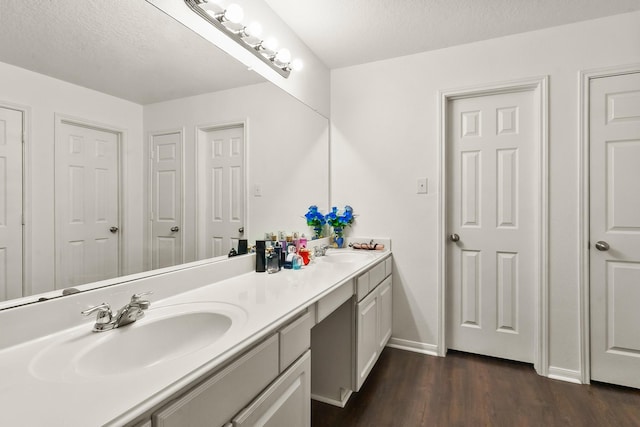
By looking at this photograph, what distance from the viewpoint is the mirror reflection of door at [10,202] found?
0.81 meters

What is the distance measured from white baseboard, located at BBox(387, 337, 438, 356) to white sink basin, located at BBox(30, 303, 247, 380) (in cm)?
178

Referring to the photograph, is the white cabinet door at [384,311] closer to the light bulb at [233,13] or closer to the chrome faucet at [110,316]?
the chrome faucet at [110,316]

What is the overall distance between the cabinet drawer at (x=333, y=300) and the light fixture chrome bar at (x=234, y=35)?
51.9 inches

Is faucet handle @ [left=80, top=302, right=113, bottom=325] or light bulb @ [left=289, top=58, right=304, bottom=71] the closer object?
faucet handle @ [left=80, top=302, right=113, bottom=325]

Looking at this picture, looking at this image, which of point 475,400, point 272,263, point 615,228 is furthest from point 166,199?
point 615,228

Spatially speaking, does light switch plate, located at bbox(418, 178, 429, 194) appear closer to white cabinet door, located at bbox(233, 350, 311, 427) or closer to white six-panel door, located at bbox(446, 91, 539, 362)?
white six-panel door, located at bbox(446, 91, 539, 362)

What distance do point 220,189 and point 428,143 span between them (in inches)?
62.4

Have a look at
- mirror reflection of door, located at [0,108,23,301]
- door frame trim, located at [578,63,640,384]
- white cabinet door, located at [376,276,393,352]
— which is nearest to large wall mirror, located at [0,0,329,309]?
mirror reflection of door, located at [0,108,23,301]

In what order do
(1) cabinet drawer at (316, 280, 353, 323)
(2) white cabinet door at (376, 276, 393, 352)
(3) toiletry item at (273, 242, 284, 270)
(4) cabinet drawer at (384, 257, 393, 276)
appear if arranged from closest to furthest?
(1) cabinet drawer at (316, 280, 353, 323)
(3) toiletry item at (273, 242, 284, 270)
(2) white cabinet door at (376, 276, 393, 352)
(4) cabinet drawer at (384, 257, 393, 276)

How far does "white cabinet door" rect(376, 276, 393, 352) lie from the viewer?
216cm

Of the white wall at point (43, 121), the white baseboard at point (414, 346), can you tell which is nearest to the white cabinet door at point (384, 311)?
the white baseboard at point (414, 346)

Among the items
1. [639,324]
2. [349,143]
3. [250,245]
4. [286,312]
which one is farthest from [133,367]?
[639,324]

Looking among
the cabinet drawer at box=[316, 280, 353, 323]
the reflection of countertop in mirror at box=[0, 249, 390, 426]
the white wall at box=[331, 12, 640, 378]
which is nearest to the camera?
the reflection of countertop in mirror at box=[0, 249, 390, 426]

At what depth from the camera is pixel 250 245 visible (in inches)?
69.7
